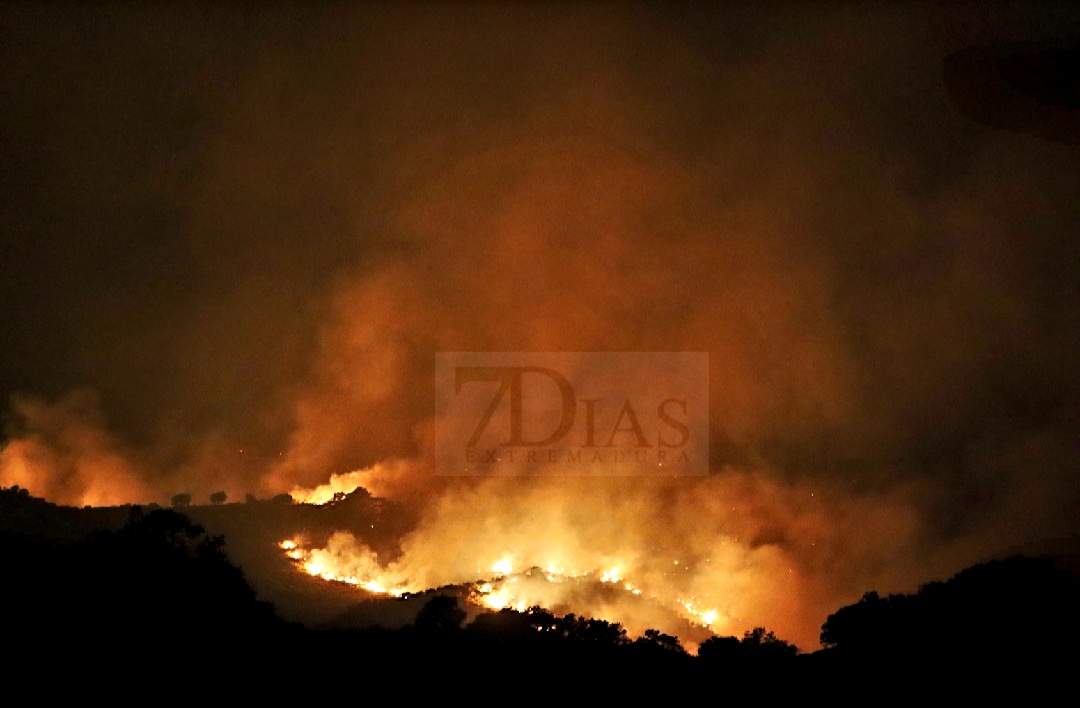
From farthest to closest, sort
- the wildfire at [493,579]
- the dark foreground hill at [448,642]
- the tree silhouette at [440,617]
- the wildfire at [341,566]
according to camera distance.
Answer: the wildfire at [341,566] < the wildfire at [493,579] < the tree silhouette at [440,617] < the dark foreground hill at [448,642]

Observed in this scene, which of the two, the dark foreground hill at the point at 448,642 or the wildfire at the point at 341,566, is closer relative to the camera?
the dark foreground hill at the point at 448,642

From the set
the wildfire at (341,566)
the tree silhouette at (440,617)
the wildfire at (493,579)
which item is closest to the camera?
the tree silhouette at (440,617)

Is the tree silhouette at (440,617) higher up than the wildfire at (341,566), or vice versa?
the wildfire at (341,566)

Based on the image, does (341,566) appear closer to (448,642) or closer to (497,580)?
(497,580)

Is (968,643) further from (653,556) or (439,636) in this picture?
(653,556)

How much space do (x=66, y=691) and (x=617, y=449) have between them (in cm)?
2281

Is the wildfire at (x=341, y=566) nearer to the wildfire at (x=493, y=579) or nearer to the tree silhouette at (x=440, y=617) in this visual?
the wildfire at (x=493, y=579)

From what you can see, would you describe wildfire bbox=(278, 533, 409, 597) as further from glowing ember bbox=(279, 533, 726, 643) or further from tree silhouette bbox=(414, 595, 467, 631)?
tree silhouette bbox=(414, 595, 467, 631)

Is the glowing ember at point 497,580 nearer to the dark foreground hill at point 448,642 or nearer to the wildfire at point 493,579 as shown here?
the wildfire at point 493,579

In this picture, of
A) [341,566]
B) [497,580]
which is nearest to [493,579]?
[497,580]

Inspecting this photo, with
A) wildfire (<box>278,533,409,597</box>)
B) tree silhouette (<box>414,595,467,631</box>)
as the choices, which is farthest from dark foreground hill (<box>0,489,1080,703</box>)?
wildfire (<box>278,533,409,597</box>)

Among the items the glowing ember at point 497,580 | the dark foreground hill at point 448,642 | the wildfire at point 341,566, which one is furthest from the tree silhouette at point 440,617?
the wildfire at point 341,566

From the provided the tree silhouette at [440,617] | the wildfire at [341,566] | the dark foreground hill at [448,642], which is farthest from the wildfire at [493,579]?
the dark foreground hill at [448,642]

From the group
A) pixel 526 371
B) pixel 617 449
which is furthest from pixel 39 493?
pixel 617 449
